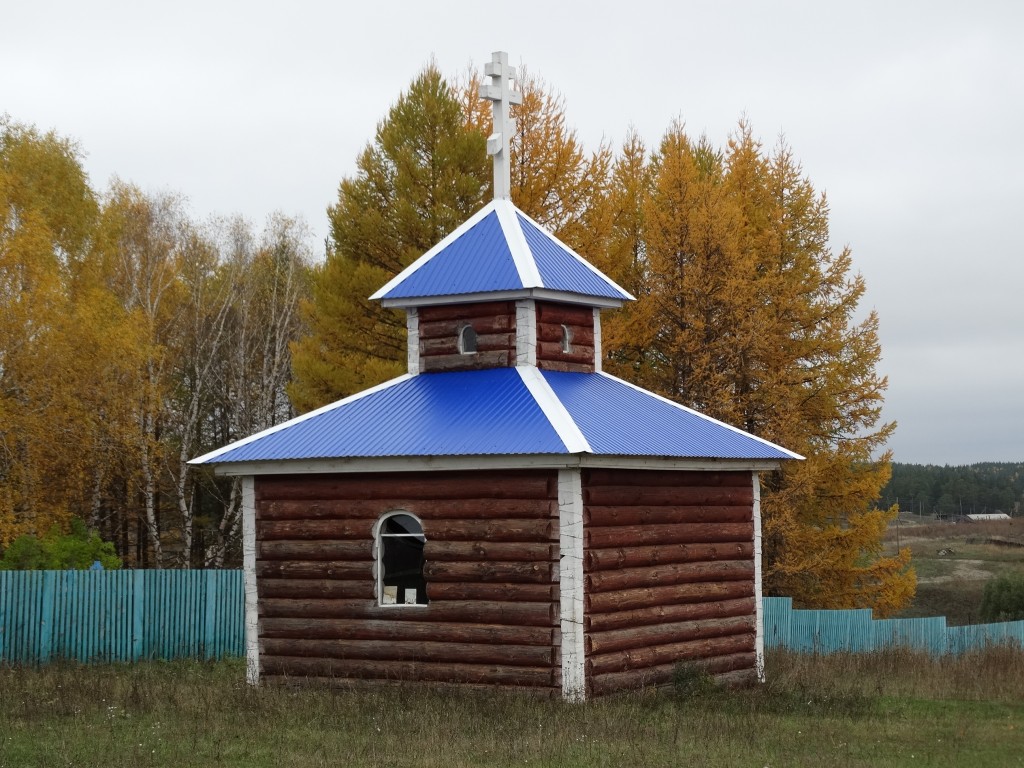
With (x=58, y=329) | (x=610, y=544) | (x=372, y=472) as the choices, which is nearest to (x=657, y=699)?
(x=610, y=544)

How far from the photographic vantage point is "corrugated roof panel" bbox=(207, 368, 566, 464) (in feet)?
53.4

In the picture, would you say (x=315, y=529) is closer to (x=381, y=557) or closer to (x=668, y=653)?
(x=381, y=557)

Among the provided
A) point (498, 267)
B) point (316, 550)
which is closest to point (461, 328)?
point (498, 267)

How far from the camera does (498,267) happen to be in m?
19.0

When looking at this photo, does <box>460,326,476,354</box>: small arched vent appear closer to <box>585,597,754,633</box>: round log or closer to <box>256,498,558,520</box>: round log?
<box>256,498,558,520</box>: round log

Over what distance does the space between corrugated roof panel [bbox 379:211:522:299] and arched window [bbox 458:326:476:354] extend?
659mm

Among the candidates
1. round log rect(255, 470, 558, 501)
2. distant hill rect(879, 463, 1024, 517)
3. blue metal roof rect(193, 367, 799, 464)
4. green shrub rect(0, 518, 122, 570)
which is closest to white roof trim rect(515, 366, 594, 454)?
blue metal roof rect(193, 367, 799, 464)

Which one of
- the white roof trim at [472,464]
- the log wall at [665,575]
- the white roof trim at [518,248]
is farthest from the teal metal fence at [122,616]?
the white roof trim at [518,248]

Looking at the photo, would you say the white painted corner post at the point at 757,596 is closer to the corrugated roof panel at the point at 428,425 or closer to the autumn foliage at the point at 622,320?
the corrugated roof panel at the point at 428,425

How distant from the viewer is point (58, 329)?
31.2 m

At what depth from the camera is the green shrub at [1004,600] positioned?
39.9 m

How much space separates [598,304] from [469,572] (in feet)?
17.1

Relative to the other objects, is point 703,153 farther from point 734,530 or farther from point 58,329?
point 734,530

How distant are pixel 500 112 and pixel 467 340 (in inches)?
144
